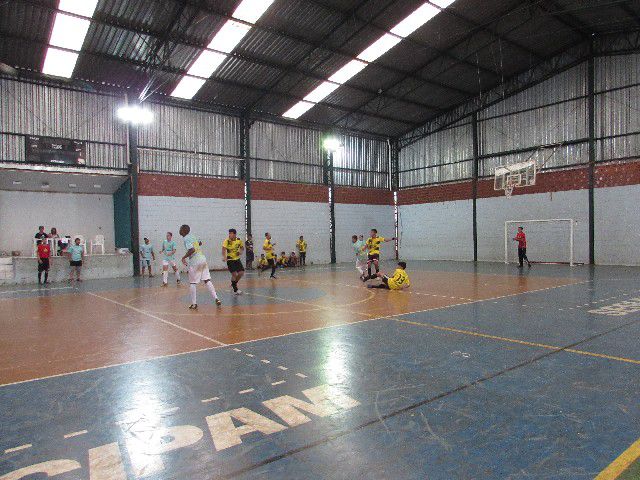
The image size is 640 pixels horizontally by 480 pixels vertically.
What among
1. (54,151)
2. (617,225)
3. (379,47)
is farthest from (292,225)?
(617,225)

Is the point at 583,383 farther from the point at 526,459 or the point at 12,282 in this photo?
the point at 12,282

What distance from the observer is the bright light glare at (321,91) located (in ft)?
81.1

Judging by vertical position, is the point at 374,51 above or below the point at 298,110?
above

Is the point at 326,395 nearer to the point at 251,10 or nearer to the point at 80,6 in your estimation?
the point at 251,10

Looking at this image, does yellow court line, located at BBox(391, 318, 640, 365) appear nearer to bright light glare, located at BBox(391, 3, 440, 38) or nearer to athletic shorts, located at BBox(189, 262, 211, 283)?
athletic shorts, located at BBox(189, 262, 211, 283)

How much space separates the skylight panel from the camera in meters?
16.2

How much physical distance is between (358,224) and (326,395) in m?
28.2

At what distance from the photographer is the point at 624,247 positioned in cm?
2341

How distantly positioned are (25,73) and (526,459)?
2423cm

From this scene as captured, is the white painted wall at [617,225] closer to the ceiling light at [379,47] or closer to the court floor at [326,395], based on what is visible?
the ceiling light at [379,47]

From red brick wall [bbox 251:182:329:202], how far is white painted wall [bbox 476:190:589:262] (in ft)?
36.3

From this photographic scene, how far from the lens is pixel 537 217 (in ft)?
87.9

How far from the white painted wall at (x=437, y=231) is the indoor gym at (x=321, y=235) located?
199mm

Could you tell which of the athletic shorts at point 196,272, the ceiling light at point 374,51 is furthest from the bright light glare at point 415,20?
the athletic shorts at point 196,272
